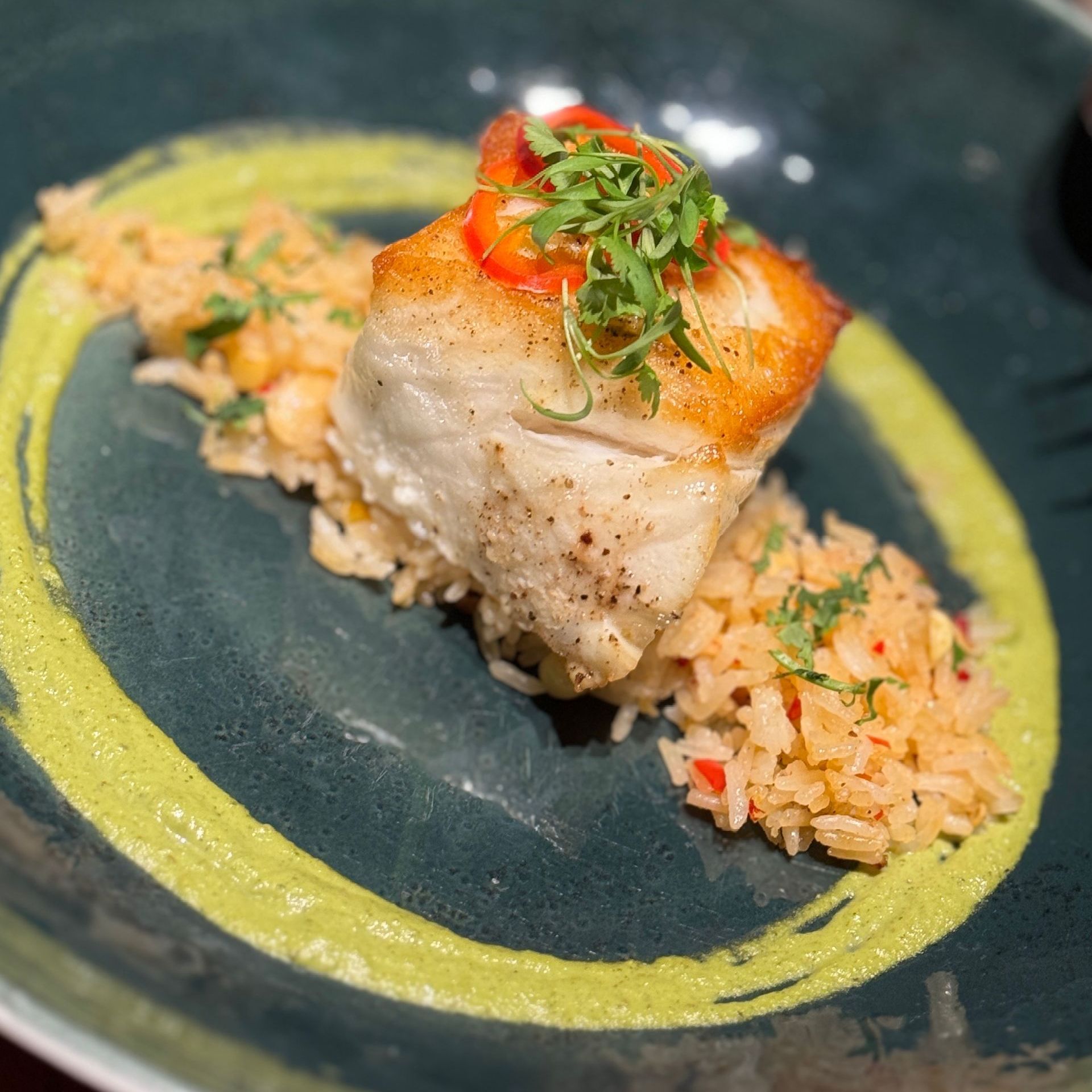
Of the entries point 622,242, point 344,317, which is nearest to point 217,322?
point 344,317

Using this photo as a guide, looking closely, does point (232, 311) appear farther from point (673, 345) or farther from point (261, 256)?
point (673, 345)

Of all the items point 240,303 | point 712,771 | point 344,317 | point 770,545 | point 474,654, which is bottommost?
point 474,654

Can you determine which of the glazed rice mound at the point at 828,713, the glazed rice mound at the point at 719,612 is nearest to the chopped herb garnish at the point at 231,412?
the glazed rice mound at the point at 719,612

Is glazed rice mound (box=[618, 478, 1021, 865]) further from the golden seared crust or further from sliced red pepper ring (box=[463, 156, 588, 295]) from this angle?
sliced red pepper ring (box=[463, 156, 588, 295])

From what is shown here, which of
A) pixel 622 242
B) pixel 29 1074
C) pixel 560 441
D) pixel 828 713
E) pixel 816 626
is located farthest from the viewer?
pixel 816 626

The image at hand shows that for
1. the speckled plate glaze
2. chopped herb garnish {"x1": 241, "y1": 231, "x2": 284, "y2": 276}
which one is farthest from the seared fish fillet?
chopped herb garnish {"x1": 241, "y1": 231, "x2": 284, "y2": 276}

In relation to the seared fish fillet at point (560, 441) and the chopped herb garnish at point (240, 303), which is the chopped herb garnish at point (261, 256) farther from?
the seared fish fillet at point (560, 441)

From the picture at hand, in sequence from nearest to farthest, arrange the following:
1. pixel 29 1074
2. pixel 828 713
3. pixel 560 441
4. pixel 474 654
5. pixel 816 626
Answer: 1. pixel 29 1074
2. pixel 560 441
3. pixel 828 713
4. pixel 816 626
5. pixel 474 654

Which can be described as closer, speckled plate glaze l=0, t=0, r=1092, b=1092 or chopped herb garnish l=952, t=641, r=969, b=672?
speckled plate glaze l=0, t=0, r=1092, b=1092
